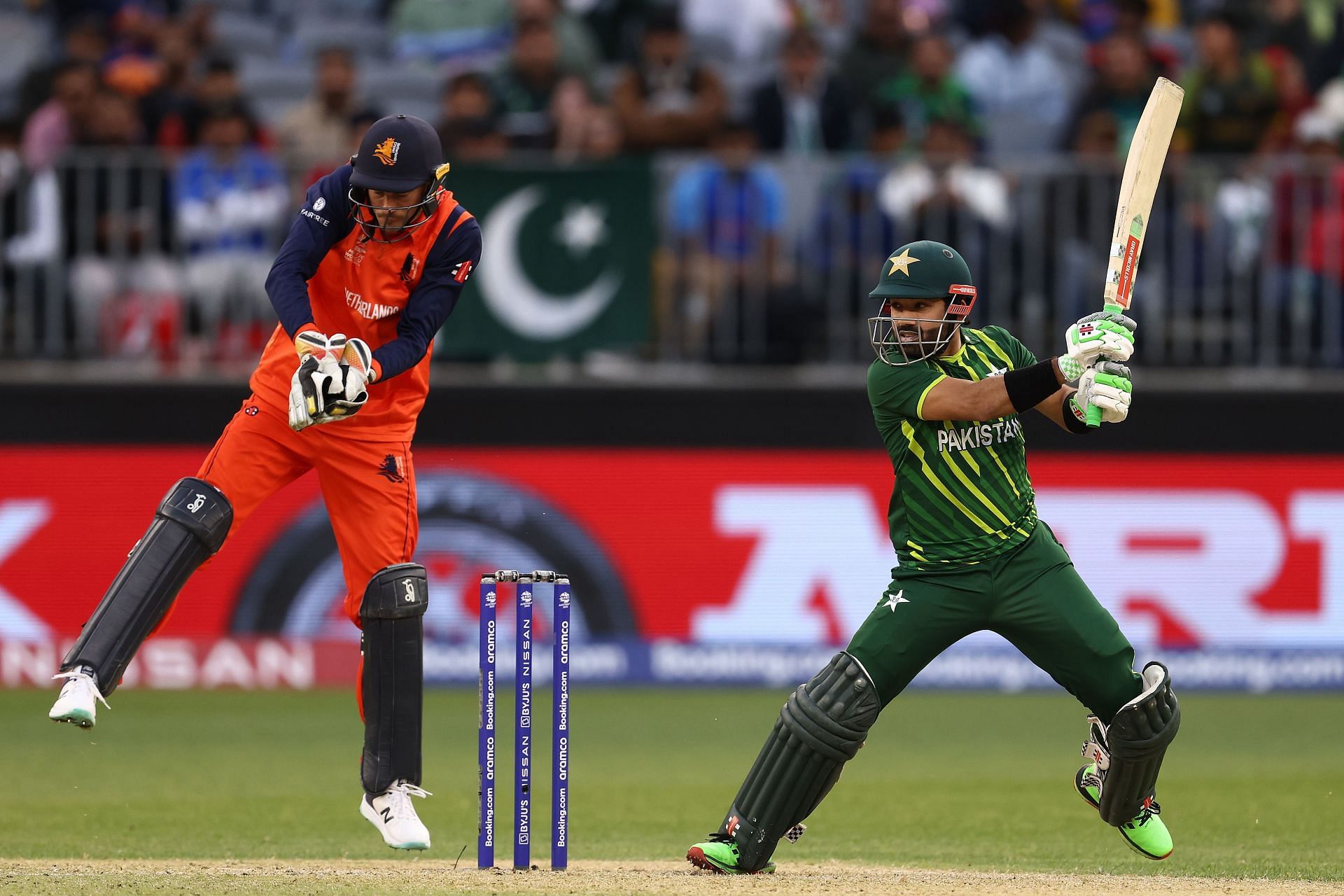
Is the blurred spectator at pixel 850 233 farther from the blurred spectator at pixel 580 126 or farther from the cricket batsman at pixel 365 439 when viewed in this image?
the cricket batsman at pixel 365 439

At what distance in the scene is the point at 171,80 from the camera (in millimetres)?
12336

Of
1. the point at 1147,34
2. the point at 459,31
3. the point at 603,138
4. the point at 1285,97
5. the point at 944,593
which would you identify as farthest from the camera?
the point at 1147,34

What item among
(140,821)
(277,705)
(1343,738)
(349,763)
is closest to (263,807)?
(140,821)

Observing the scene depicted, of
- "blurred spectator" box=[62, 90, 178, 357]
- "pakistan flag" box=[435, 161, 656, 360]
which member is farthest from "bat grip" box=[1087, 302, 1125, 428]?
"blurred spectator" box=[62, 90, 178, 357]

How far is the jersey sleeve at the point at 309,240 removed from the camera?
6223mm

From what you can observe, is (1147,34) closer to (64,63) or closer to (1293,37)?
(1293,37)

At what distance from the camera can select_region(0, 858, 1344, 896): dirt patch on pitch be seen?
5.70 meters

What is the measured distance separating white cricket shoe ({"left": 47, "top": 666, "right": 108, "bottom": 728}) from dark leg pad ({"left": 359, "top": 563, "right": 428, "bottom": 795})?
90cm

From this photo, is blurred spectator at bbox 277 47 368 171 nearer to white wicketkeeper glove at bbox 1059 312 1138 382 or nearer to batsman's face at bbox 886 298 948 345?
batsman's face at bbox 886 298 948 345

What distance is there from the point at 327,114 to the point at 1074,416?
7271 mm

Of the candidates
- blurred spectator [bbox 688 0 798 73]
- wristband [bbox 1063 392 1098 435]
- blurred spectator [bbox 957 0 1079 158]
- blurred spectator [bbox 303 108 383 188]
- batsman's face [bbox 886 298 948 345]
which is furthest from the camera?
blurred spectator [bbox 688 0 798 73]

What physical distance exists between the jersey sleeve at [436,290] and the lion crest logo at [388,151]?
0.39 meters

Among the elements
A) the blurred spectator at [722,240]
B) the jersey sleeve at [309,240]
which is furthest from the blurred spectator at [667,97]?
the jersey sleeve at [309,240]

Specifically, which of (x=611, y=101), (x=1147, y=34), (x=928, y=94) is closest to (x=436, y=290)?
(x=611, y=101)
